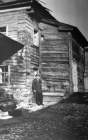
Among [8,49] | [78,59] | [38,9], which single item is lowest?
[78,59]

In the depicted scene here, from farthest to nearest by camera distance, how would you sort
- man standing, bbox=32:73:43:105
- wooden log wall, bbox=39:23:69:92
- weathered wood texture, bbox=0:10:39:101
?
wooden log wall, bbox=39:23:69:92 → man standing, bbox=32:73:43:105 → weathered wood texture, bbox=0:10:39:101

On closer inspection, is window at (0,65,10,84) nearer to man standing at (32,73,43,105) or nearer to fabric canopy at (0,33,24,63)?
fabric canopy at (0,33,24,63)

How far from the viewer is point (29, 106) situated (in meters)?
10.8

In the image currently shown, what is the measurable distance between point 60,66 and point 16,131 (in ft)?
23.5

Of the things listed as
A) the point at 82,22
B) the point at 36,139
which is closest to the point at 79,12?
the point at 82,22

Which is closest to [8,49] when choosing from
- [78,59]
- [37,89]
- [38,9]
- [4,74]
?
[4,74]

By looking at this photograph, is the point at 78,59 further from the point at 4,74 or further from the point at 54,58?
the point at 4,74

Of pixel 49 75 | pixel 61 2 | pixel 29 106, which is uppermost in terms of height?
pixel 61 2

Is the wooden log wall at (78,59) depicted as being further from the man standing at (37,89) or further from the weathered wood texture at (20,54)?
the man standing at (37,89)

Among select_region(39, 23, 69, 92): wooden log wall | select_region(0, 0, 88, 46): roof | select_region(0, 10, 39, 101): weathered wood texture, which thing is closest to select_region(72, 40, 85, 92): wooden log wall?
select_region(0, 0, 88, 46): roof

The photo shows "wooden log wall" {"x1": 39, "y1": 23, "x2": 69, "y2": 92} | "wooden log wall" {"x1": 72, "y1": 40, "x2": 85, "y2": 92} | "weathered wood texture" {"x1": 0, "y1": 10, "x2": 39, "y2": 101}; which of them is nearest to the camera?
"weathered wood texture" {"x1": 0, "y1": 10, "x2": 39, "y2": 101}

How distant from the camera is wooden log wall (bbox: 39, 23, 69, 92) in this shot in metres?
12.1

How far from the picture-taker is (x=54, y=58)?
1239cm

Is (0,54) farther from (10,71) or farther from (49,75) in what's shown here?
(49,75)
